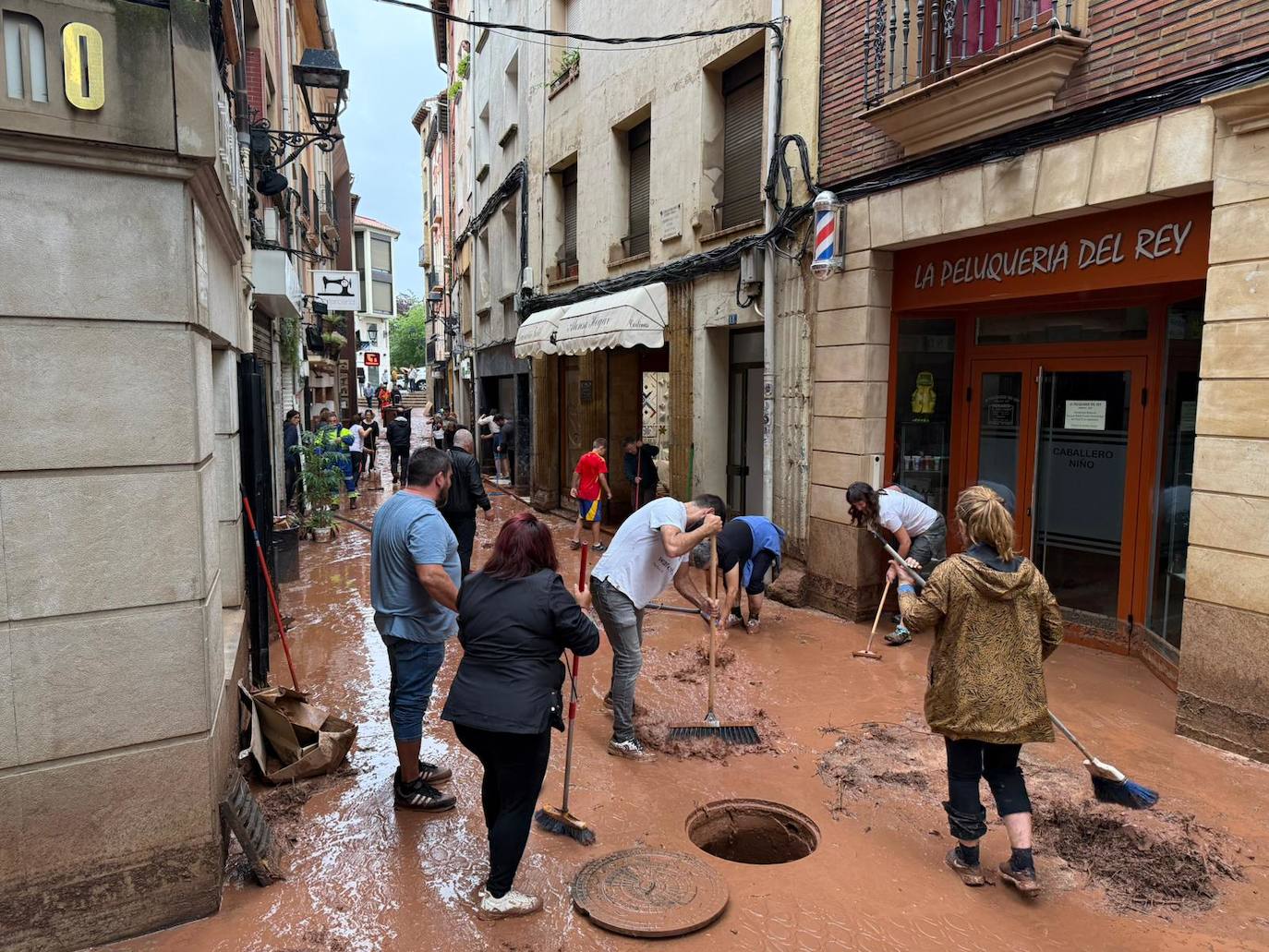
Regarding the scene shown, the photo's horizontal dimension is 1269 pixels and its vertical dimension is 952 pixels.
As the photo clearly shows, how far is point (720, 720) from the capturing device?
18.9ft

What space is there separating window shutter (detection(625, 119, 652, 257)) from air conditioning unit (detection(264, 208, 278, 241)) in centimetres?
512

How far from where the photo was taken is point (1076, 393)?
291 inches

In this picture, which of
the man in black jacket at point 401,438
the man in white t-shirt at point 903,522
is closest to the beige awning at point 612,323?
the man in white t-shirt at point 903,522

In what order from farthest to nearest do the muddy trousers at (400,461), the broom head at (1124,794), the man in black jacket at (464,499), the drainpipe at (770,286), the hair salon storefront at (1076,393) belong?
the muddy trousers at (400,461), the drainpipe at (770,286), the man in black jacket at (464,499), the hair salon storefront at (1076,393), the broom head at (1124,794)

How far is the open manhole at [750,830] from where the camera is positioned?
441 cm

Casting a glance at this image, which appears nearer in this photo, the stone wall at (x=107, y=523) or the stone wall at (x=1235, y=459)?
the stone wall at (x=107, y=523)

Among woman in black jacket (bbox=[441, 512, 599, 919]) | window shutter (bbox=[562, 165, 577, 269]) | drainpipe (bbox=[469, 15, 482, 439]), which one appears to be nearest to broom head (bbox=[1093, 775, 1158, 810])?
woman in black jacket (bbox=[441, 512, 599, 919])

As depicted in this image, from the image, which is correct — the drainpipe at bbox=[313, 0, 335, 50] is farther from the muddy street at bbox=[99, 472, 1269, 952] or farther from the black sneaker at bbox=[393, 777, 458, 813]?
the black sneaker at bbox=[393, 777, 458, 813]

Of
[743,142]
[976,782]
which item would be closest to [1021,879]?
[976,782]

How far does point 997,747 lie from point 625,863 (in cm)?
176

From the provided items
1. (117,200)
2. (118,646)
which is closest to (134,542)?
(118,646)

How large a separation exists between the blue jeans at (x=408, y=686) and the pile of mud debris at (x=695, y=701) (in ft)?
5.14

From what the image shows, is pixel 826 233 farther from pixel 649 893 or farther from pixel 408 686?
pixel 649 893

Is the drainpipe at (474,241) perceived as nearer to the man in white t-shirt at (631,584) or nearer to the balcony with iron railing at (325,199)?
the balcony with iron railing at (325,199)
